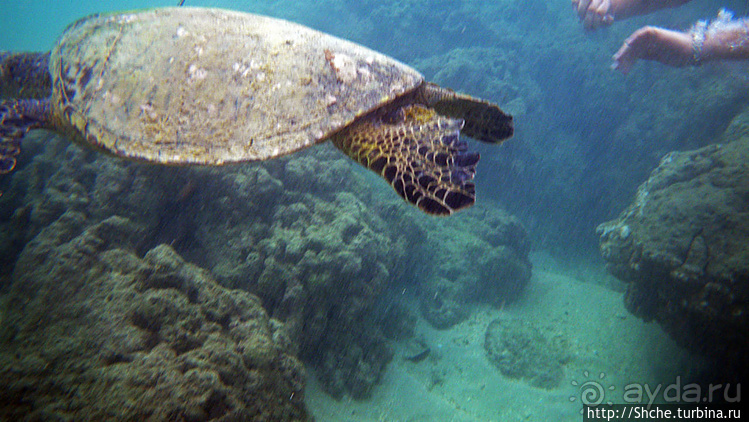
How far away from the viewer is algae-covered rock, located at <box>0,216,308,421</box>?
1.94 m

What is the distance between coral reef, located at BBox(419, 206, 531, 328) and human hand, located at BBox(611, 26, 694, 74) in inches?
183

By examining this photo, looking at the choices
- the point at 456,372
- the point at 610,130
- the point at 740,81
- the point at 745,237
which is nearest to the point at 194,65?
the point at 456,372

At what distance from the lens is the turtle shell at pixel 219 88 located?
2195 millimetres

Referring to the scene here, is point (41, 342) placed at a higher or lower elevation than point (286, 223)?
higher

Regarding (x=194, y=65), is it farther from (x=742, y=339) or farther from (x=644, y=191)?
(x=644, y=191)

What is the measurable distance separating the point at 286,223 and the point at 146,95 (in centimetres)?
241

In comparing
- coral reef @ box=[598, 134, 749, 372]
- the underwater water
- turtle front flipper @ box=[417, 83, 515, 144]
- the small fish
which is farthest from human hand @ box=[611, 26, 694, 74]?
the small fish

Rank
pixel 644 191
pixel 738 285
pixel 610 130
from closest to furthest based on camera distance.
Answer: pixel 738 285 < pixel 644 191 < pixel 610 130

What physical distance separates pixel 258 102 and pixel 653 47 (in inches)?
223

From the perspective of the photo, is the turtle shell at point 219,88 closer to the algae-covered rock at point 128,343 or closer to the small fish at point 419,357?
the algae-covered rock at point 128,343

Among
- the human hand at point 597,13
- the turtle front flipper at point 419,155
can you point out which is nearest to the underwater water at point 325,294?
the turtle front flipper at point 419,155

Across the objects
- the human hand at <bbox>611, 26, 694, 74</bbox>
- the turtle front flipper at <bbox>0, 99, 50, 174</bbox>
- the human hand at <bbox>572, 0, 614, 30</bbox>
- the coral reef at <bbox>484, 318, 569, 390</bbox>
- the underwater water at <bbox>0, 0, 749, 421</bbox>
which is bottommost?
the coral reef at <bbox>484, 318, 569, 390</bbox>

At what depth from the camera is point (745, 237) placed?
4.18m

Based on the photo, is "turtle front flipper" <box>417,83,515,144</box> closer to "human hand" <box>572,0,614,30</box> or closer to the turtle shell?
the turtle shell
